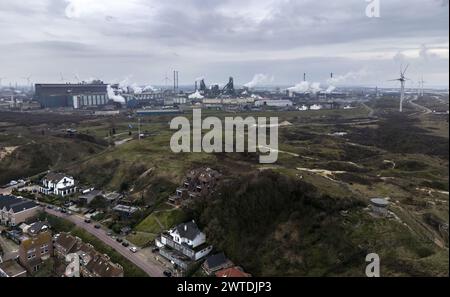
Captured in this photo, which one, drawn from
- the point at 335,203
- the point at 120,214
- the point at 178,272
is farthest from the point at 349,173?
the point at 120,214

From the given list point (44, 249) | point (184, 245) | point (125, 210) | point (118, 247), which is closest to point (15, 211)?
point (44, 249)

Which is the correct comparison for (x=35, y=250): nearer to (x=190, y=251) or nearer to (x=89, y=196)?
(x=89, y=196)

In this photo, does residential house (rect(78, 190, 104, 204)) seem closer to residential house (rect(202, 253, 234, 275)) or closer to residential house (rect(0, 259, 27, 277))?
residential house (rect(0, 259, 27, 277))

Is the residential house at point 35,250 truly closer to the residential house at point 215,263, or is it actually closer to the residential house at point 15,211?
the residential house at point 15,211

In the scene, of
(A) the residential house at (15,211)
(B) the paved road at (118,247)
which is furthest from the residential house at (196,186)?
(A) the residential house at (15,211)

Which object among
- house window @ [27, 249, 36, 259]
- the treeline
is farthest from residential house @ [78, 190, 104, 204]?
the treeline

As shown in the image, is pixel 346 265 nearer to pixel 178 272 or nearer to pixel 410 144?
pixel 178 272
